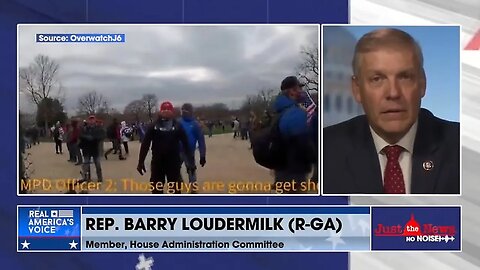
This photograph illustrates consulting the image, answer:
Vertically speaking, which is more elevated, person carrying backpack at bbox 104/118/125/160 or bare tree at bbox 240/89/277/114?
bare tree at bbox 240/89/277/114

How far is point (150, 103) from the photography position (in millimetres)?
3703

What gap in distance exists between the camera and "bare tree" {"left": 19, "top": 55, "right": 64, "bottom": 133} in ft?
12.2

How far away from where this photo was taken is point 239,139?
3.70 m

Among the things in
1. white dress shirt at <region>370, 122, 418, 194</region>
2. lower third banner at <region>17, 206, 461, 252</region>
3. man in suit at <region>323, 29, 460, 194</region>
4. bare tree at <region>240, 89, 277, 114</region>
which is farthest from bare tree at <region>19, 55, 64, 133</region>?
white dress shirt at <region>370, 122, 418, 194</region>

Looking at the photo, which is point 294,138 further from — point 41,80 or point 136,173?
point 41,80

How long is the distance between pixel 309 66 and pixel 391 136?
65 centimetres

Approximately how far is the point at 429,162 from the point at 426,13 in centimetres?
89

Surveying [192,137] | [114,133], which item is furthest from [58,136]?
[192,137]

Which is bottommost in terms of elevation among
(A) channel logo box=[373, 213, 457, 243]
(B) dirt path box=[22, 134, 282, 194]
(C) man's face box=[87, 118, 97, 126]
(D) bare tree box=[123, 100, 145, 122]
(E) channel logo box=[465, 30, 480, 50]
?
(A) channel logo box=[373, 213, 457, 243]

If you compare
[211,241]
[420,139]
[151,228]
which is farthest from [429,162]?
[151,228]

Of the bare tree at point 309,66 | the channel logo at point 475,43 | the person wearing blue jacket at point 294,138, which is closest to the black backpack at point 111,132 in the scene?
the person wearing blue jacket at point 294,138

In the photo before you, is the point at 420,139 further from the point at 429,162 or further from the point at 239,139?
the point at 239,139

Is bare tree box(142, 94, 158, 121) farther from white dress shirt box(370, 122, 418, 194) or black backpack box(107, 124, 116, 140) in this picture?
white dress shirt box(370, 122, 418, 194)

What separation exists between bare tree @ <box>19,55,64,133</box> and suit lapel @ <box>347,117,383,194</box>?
1.78 metres
